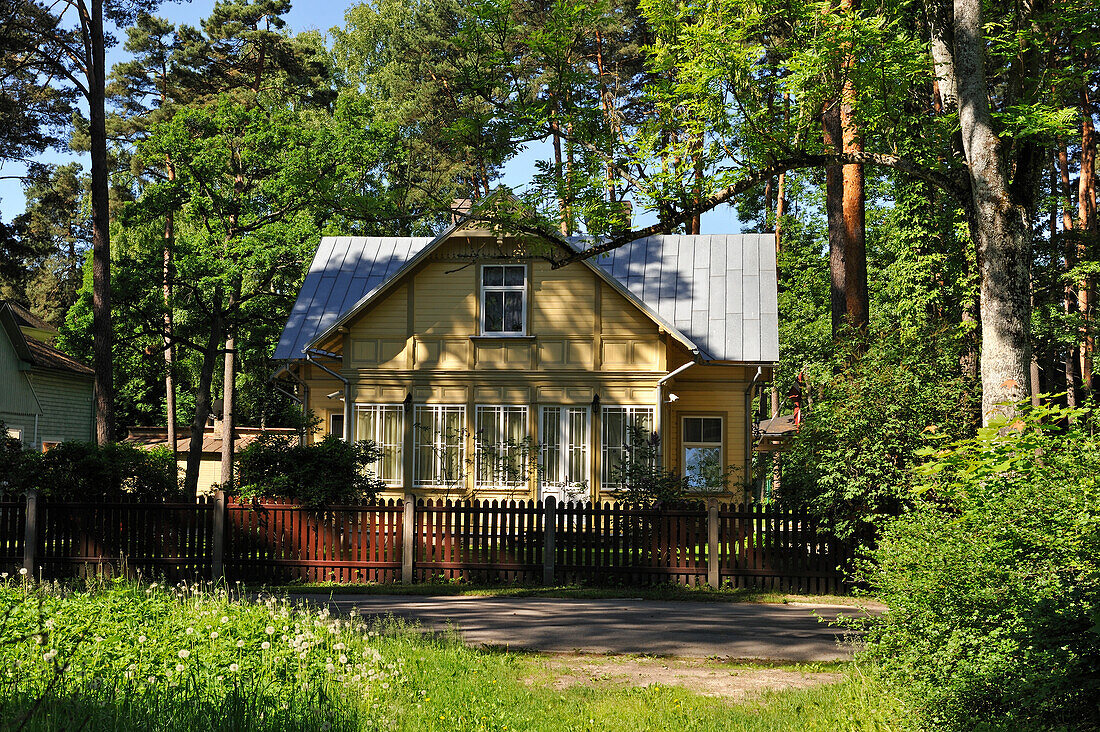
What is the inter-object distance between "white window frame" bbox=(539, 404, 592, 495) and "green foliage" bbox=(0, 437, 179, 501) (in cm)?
832

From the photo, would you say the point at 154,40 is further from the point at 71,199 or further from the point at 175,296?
the point at 175,296

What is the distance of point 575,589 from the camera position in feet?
49.6

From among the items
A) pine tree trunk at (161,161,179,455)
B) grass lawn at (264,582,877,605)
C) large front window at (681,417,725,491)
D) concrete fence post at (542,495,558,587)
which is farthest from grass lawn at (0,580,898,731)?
pine tree trunk at (161,161,179,455)

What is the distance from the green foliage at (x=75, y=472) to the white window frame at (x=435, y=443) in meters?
6.33

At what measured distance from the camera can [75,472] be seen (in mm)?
17109

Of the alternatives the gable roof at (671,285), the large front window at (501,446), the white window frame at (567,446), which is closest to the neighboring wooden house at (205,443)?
the gable roof at (671,285)

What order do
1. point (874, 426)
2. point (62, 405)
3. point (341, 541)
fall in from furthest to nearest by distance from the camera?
point (62, 405), point (341, 541), point (874, 426)

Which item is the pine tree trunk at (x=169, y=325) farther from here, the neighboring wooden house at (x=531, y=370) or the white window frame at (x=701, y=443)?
the white window frame at (x=701, y=443)

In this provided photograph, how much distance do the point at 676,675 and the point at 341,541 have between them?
813 cm

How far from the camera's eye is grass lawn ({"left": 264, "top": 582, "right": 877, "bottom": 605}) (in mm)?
14312

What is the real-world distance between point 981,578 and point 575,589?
9.47 m

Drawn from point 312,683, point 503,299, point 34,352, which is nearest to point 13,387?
point 34,352

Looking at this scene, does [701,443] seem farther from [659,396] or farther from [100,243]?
[100,243]

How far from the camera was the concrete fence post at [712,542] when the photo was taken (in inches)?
584
